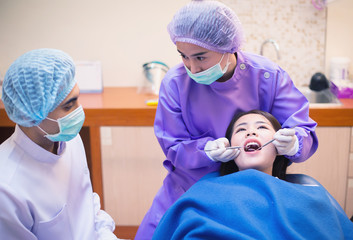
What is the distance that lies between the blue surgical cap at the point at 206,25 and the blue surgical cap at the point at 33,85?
42 centimetres

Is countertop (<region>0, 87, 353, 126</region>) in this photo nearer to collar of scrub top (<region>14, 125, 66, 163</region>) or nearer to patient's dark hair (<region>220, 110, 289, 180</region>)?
patient's dark hair (<region>220, 110, 289, 180</region>)

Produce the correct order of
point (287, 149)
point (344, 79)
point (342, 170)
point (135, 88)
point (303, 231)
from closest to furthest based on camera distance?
point (303, 231), point (287, 149), point (342, 170), point (344, 79), point (135, 88)

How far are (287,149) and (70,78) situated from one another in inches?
30.9

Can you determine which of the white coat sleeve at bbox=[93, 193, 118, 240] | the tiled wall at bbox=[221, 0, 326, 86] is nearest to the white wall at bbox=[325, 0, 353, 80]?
the tiled wall at bbox=[221, 0, 326, 86]

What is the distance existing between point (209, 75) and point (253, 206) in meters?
0.48

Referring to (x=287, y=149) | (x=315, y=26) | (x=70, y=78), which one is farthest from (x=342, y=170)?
(x=70, y=78)

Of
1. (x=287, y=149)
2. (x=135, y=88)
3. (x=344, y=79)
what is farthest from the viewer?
(x=135, y=88)

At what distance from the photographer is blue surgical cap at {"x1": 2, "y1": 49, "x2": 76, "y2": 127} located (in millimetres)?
1283

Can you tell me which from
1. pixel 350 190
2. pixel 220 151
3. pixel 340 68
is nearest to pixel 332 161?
pixel 350 190

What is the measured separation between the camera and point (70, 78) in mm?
1401

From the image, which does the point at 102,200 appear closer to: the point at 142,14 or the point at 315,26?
the point at 142,14

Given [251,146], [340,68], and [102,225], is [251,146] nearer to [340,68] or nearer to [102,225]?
[102,225]

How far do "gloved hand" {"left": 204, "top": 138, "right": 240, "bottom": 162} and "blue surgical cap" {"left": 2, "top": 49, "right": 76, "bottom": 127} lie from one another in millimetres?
557

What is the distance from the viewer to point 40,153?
139 cm
